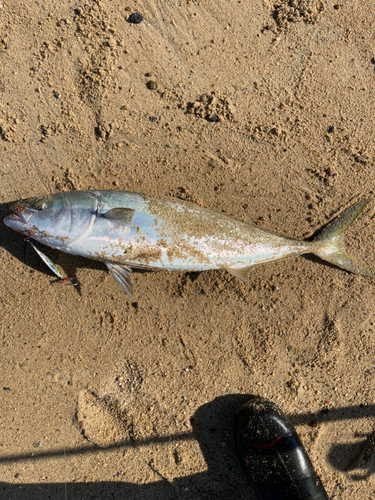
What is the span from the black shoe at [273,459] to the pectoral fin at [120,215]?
2.20 meters

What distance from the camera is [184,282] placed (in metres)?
3.28

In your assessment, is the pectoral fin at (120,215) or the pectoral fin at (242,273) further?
the pectoral fin at (242,273)

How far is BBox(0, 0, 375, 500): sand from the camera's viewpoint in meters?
3.21

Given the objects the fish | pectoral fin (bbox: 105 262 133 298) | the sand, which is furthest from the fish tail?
pectoral fin (bbox: 105 262 133 298)

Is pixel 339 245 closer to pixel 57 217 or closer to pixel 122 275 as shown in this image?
pixel 122 275

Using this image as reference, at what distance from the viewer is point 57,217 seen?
2920 millimetres

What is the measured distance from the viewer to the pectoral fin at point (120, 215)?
285 centimetres

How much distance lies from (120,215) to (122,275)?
597mm

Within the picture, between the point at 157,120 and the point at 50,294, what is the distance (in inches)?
82.9

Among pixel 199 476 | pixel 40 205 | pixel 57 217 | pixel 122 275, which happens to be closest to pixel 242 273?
pixel 122 275

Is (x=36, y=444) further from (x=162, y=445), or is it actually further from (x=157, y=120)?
(x=157, y=120)

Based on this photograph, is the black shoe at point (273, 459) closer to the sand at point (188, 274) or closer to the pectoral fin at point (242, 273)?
the sand at point (188, 274)

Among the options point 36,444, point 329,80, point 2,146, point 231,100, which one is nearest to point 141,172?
point 231,100

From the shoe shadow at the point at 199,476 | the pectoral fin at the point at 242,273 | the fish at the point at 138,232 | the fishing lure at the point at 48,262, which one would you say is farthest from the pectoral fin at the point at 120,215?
the shoe shadow at the point at 199,476
